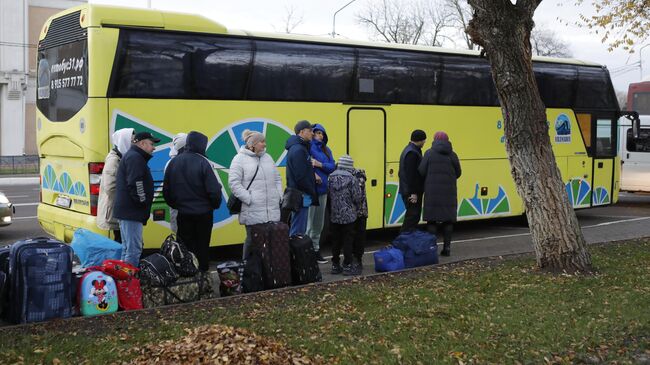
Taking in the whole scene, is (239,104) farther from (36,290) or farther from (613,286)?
(613,286)

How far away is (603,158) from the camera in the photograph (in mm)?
16078

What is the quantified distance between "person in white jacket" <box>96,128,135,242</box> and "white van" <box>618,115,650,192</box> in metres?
15.5

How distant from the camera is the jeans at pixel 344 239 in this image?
9.48 meters

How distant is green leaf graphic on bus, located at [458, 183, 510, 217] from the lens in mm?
13602

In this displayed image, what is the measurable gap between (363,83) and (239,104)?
2.36 meters

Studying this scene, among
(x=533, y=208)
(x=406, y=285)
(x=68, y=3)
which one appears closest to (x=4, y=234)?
(x=406, y=285)

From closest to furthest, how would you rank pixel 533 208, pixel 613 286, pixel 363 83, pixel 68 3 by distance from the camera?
1. pixel 613 286
2. pixel 533 208
3. pixel 363 83
4. pixel 68 3

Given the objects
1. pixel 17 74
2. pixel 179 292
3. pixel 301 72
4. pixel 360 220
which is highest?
pixel 17 74

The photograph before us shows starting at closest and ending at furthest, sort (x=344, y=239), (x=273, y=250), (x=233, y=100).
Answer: (x=273, y=250) → (x=344, y=239) → (x=233, y=100)

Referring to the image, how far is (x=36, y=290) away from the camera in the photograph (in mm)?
6840

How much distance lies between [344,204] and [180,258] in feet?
7.66

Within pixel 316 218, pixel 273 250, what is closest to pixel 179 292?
pixel 273 250

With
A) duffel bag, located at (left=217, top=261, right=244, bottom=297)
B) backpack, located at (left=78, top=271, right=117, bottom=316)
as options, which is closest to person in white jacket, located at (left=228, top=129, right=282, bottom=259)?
duffel bag, located at (left=217, top=261, right=244, bottom=297)

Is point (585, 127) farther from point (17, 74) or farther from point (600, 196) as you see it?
point (17, 74)
